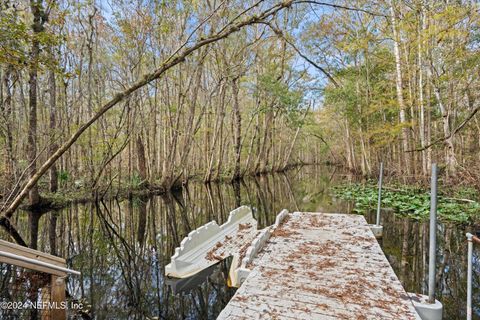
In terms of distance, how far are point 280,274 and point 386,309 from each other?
3.72 feet

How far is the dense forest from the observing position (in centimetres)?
801

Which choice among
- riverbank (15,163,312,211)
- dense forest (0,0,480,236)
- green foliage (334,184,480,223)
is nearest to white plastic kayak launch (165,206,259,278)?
dense forest (0,0,480,236)

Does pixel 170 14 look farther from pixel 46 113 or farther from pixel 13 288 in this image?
pixel 13 288

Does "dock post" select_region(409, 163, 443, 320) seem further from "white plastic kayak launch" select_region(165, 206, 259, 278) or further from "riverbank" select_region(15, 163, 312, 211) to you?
"riverbank" select_region(15, 163, 312, 211)

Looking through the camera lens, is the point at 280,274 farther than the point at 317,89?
No

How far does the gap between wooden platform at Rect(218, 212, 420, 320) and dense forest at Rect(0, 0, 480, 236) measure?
132 inches

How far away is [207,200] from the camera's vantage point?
11281 millimetres

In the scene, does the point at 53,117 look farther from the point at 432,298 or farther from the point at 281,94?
the point at 432,298

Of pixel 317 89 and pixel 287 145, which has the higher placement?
pixel 317 89

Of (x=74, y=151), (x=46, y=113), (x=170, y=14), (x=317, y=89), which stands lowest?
(x=74, y=151)

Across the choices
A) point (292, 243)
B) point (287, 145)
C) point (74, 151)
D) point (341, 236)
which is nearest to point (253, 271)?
point (292, 243)

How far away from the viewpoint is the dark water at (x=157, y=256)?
3.43m

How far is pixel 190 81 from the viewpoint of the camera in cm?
1280

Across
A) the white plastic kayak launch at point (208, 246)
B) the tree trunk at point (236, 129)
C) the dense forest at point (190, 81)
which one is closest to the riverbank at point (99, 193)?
the dense forest at point (190, 81)
